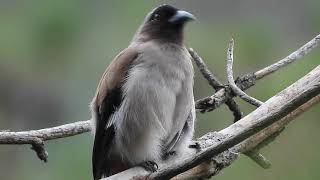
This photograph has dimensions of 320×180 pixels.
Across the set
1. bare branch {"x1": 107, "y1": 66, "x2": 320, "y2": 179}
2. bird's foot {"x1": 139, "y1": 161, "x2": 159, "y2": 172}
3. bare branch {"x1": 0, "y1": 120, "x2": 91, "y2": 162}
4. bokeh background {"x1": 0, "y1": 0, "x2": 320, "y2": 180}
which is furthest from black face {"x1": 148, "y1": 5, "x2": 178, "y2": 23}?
bokeh background {"x1": 0, "y1": 0, "x2": 320, "y2": 180}

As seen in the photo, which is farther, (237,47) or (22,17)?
(22,17)

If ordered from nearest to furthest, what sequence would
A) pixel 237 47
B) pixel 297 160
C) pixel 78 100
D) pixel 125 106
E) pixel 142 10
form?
1. pixel 125 106
2. pixel 297 160
3. pixel 78 100
4. pixel 237 47
5. pixel 142 10

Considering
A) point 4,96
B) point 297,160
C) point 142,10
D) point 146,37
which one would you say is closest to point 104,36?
point 142,10

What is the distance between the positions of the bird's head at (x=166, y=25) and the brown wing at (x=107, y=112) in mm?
229

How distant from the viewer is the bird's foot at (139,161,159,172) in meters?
2.46

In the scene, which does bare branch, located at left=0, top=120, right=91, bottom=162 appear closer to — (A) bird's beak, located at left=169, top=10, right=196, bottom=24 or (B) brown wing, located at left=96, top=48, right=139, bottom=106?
(B) brown wing, located at left=96, top=48, right=139, bottom=106

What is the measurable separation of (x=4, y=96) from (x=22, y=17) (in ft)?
2.92

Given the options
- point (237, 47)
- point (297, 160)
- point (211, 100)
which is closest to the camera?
point (211, 100)

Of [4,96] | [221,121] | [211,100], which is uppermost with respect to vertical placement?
[211,100]

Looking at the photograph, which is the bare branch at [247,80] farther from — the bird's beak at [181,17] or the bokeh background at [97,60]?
the bokeh background at [97,60]

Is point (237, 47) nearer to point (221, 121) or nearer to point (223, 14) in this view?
point (223, 14)

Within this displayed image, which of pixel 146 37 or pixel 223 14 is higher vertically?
pixel 146 37

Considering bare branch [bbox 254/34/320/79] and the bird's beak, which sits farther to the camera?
the bird's beak

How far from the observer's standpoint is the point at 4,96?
6.14 m
